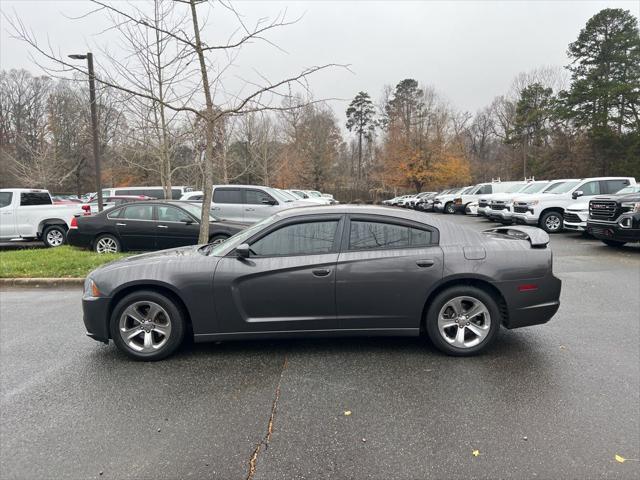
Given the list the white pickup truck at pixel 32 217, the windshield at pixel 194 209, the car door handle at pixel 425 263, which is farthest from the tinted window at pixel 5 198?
the car door handle at pixel 425 263

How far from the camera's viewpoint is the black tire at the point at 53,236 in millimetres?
11586

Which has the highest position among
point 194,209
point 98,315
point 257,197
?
point 257,197

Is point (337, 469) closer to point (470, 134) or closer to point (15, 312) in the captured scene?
point (15, 312)

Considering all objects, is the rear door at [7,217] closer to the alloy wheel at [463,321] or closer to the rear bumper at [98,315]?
the rear bumper at [98,315]

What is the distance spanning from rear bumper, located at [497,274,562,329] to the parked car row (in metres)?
7.22

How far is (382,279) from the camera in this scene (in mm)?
3824

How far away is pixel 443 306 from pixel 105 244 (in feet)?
28.1

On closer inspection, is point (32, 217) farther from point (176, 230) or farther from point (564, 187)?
point (564, 187)

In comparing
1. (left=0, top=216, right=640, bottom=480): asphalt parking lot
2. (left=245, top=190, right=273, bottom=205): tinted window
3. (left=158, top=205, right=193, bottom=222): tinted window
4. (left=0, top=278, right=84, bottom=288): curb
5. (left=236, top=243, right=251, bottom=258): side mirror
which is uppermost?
(left=245, top=190, right=273, bottom=205): tinted window

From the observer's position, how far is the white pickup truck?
36.9ft

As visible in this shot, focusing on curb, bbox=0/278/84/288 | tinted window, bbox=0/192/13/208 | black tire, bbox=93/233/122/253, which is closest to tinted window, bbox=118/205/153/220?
black tire, bbox=93/233/122/253

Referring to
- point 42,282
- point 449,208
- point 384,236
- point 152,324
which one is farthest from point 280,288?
point 449,208

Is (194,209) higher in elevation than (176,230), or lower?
higher

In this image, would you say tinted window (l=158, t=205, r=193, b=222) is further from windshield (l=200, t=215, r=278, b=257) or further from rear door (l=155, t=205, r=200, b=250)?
windshield (l=200, t=215, r=278, b=257)
